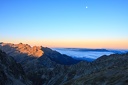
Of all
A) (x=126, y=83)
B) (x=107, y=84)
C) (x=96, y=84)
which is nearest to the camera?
(x=126, y=83)

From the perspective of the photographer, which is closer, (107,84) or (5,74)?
(107,84)

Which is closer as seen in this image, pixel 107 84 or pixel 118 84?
pixel 118 84

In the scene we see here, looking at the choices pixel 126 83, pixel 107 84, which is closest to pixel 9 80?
pixel 107 84

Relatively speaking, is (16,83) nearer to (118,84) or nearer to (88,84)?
(88,84)

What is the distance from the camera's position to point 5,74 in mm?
192875

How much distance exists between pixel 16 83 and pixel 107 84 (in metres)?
119

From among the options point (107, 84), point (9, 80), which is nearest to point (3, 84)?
point (9, 80)

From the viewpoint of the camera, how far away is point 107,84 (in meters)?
89.8

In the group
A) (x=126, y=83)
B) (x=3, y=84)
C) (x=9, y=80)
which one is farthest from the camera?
(x=9, y=80)

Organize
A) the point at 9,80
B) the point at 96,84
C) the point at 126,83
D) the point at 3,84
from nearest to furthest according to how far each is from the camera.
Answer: the point at 126,83
the point at 96,84
the point at 3,84
the point at 9,80

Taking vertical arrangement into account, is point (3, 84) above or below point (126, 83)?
below

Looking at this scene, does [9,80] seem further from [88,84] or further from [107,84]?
[107,84]

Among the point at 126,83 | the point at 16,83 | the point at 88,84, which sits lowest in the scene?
the point at 16,83

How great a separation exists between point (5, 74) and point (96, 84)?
110 meters
